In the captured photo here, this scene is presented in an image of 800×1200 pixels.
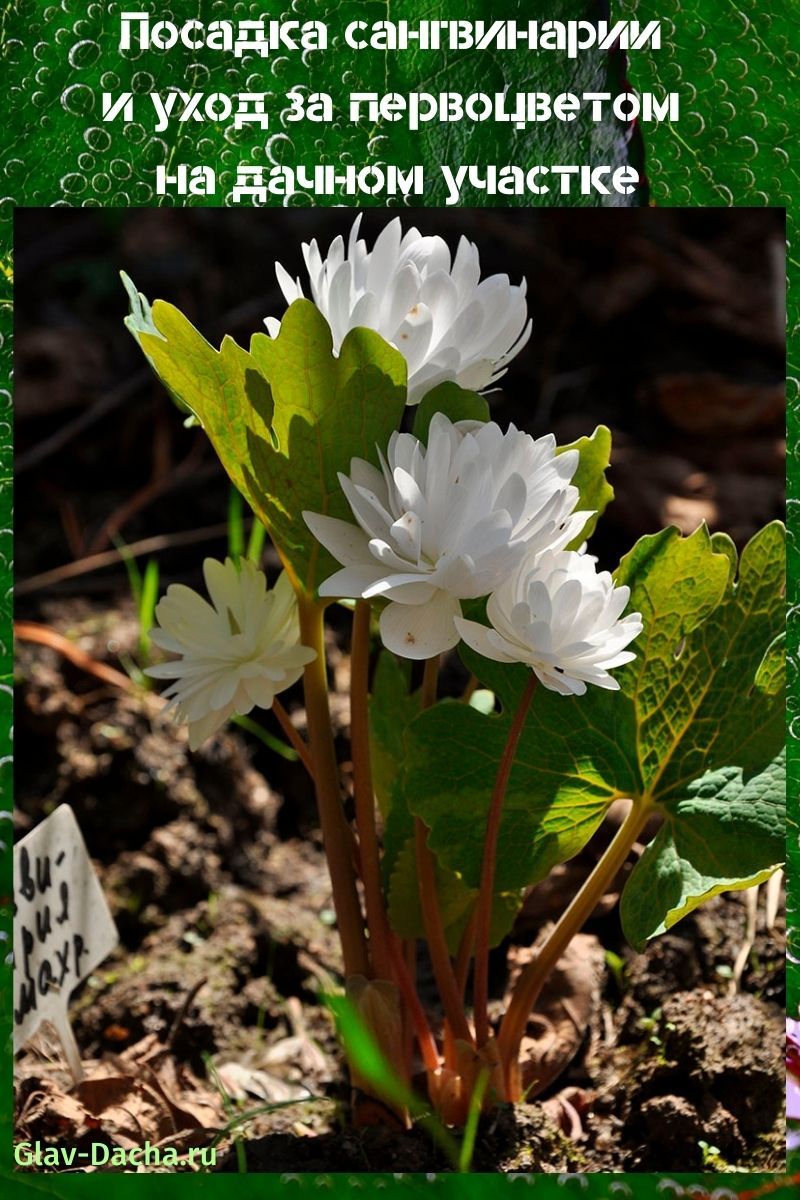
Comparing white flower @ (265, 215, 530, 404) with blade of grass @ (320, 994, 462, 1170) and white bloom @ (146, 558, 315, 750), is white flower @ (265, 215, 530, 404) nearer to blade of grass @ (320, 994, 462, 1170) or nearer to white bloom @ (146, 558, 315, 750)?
white bloom @ (146, 558, 315, 750)

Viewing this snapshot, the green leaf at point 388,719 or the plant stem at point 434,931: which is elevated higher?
the green leaf at point 388,719

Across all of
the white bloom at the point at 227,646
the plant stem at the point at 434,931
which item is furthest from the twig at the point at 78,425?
the plant stem at the point at 434,931

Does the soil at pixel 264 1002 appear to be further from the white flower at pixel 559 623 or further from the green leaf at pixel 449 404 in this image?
the green leaf at pixel 449 404

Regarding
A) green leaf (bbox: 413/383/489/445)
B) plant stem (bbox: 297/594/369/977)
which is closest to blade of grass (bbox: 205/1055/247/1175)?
plant stem (bbox: 297/594/369/977)

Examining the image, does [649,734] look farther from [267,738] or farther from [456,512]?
[267,738]

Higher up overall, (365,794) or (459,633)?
(459,633)

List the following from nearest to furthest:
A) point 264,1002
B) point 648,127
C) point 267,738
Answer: point 648,127, point 264,1002, point 267,738

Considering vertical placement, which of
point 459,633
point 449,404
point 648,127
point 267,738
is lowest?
point 267,738

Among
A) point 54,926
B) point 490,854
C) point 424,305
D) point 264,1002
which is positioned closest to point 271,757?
point 264,1002
